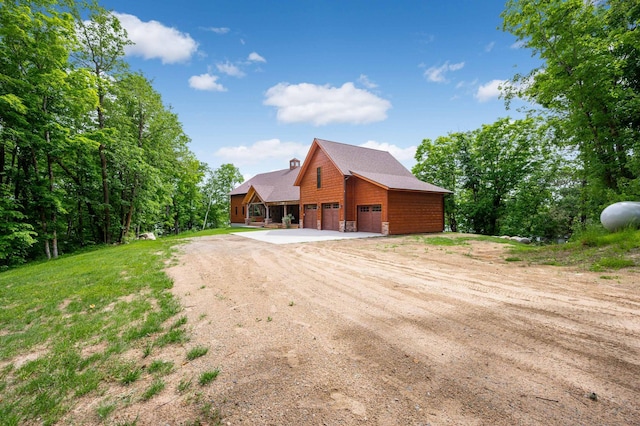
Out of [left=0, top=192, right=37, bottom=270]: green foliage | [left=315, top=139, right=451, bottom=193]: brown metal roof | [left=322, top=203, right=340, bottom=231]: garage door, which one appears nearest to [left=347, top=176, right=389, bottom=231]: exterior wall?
[left=315, top=139, right=451, bottom=193]: brown metal roof

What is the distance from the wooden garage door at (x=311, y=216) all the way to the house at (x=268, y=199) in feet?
5.80

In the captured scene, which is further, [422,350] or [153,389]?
[422,350]

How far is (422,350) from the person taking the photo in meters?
2.77

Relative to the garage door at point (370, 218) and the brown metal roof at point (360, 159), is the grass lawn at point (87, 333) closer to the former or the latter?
the garage door at point (370, 218)

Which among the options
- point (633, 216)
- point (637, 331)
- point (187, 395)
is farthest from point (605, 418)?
point (633, 216)

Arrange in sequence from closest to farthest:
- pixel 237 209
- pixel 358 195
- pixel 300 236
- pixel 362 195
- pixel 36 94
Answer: pixel 36 94 → pixel 300 236 → pixel 362 195 → pixel 358 195 → pixel 237 209

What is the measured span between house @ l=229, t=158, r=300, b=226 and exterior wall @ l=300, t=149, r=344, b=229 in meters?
2.03

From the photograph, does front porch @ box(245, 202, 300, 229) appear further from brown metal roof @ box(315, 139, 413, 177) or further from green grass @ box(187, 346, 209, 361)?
green grass @ box(187, 346, 209, 361)

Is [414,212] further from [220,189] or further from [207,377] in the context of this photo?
[220,189]

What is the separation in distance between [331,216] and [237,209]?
17576 millimetres

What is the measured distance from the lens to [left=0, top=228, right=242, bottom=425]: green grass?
2.31 meters

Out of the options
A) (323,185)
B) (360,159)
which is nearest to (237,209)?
(323,185)

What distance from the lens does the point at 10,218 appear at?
12125 mm

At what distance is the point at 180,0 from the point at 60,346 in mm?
15227
